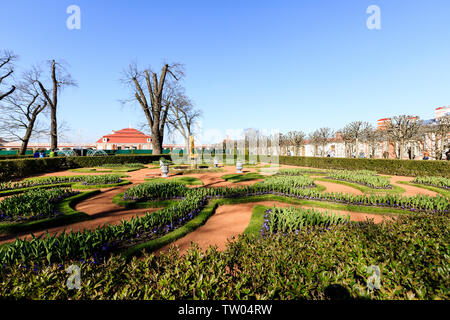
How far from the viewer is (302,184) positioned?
909 cm

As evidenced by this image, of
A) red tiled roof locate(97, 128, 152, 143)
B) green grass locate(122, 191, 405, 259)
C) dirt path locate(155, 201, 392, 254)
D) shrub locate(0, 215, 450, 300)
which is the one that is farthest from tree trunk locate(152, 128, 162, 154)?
red tiled roof locate(97, 128, 152, 143)

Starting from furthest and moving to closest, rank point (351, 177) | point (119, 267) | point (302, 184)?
1. point (351, 177)
2. point (302, 184)
3. point (119, 267)

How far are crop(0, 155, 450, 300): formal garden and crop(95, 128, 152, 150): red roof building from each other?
56042 mm

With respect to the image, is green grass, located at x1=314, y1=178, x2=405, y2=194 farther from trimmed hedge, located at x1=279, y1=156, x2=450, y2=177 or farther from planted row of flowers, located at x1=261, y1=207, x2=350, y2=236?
trimmed hedge, located at x1=279, y1=156, x2=450, y2=177

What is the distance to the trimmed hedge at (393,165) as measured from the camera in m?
11.9

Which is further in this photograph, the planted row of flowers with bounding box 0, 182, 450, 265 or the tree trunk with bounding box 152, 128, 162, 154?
the tree trunk with bounding box 152, 128, 162, 154

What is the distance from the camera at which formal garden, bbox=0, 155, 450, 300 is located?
1940mm

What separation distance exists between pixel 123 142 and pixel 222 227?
6461 cm

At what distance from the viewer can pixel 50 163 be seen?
1688cm

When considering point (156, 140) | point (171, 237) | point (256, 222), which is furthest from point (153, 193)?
point (156, 140)

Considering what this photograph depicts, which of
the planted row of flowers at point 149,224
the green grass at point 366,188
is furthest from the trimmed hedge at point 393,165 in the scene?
the planted row of flowers at point 149,224
